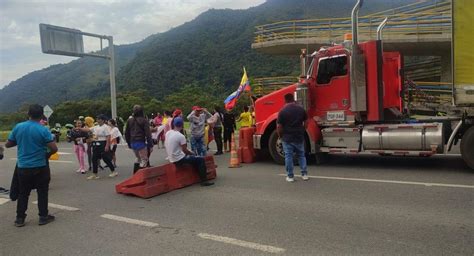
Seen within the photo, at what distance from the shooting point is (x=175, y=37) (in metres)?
111

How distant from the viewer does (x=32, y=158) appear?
6062mm

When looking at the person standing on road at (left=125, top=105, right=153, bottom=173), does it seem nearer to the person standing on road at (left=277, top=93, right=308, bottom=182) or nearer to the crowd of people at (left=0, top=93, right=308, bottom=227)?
the crowd of people at (left=0, top=93, right=308, bottom=227)

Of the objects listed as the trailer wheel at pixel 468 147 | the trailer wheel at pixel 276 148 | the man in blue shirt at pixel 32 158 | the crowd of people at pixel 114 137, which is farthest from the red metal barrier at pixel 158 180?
the trailer wheel at pixel 468 147

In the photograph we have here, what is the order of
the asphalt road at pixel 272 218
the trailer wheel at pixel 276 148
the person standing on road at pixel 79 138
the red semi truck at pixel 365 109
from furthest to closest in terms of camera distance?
the trailer wheel at pixel 276 148 → the person standing on road at pixel 79 138 → the red semi truck at pixel 365 109 → the asphalt road at pixel 272 218

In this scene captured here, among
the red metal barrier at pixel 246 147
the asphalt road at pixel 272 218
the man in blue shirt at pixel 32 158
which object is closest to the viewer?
the asphalt road at pixel 272 218

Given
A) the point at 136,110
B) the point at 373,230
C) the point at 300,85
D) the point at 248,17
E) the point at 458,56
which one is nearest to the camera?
the point at 373,230

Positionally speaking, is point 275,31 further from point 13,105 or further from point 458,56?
point 13,105

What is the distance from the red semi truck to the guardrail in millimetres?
14461

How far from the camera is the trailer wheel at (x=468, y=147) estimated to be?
27.7 ft

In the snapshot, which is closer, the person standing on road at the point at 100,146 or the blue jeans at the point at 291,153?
the blue jeans at the point at 291,153

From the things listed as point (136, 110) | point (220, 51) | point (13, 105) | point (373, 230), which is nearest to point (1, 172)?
point (136, 110)

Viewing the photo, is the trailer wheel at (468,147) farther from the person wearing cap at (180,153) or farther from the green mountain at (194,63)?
the green mountain at (194,63)

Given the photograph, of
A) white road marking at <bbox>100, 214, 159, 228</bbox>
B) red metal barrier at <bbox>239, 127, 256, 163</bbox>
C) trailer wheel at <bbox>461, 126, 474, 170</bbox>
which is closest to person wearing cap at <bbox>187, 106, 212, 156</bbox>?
red metal barrier at <bbox>239, 127, 256, 163</bbox>

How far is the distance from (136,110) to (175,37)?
105415 millimetres
